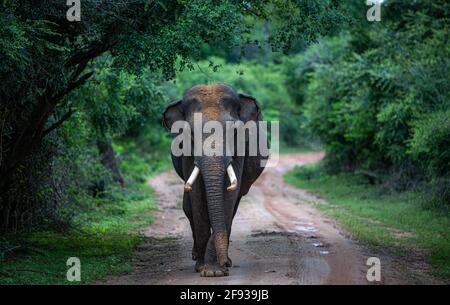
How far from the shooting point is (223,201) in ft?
39.8

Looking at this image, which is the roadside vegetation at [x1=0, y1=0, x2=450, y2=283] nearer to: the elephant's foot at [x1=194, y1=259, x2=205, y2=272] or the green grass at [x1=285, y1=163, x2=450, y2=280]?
the green grass at [x1=285, y1=163, x2=450, y2=280]

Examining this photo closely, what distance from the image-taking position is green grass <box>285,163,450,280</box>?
50.3 feet

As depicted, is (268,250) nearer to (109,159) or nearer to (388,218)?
(388,218)

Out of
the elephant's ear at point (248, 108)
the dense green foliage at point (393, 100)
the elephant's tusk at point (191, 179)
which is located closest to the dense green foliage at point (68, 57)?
the elephant's ear at point (248, 108)

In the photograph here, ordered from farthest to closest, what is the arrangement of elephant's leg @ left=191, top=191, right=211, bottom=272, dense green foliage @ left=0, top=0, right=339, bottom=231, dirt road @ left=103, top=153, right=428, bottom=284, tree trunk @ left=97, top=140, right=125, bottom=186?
tree trunk @ left=97, top=140, right=125, bottom=186 → dense green foliage @ left=0, top=0, right=339, bottom=231 → elephant's leg @ left=191, top=191, right=211, bottom=272 → dirt road @ left=103, top=153, right=428, bottom=284

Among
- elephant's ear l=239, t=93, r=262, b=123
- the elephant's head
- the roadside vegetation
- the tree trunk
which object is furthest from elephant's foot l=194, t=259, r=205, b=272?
the tree trunk

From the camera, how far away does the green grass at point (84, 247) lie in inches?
497

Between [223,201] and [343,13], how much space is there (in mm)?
5192

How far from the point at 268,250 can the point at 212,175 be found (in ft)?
10.8

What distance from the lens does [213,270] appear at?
1167cm

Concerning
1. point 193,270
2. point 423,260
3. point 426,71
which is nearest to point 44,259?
point 193,270

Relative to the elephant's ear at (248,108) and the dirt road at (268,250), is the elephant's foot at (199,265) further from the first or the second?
the elephant's ear at (248,108)

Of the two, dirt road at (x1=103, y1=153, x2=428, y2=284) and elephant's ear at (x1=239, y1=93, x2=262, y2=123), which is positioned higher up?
elephant's ear at (x1=239, y1=93, x2=262, y2=123)
